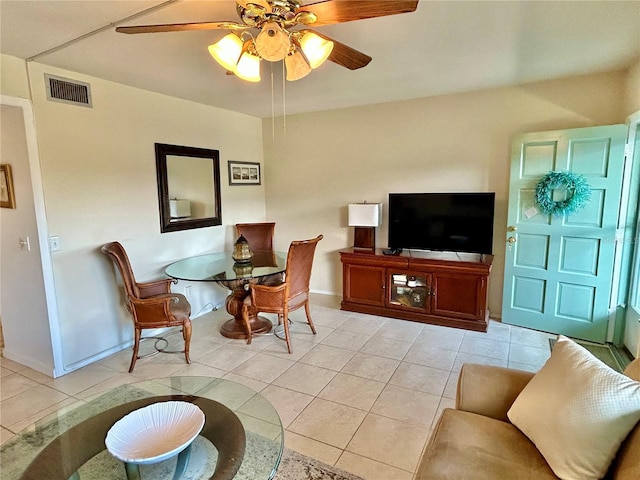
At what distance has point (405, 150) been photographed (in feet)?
13.7

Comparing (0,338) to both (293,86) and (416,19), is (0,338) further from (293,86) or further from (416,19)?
(416,19)

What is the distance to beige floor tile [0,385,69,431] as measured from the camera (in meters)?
2.34

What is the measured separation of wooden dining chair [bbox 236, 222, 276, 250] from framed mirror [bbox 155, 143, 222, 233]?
33 cm

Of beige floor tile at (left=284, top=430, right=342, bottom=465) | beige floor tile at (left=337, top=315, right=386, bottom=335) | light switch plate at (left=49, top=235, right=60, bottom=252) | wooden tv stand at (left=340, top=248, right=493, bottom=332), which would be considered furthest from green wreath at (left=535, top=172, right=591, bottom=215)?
light switch plate at (left=49, top=235, right=60, bottom=252)

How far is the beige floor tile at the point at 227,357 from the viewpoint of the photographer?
118 inches

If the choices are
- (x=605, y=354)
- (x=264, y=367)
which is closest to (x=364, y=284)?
(x=264, y=367)

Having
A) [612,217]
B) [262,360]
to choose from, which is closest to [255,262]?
[262,360]

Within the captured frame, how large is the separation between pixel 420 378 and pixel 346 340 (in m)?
0.88

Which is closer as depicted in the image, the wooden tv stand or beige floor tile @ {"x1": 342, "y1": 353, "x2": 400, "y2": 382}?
beige floor tile @ {"x1": 342, "y1": 353, "x2": 400, "y2": 382}

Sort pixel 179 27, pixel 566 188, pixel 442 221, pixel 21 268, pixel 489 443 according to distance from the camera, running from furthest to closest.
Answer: pixel 442 221 → pixel 566 188 → pixel 21 268 → pixel 179 27 → pixel 489 443

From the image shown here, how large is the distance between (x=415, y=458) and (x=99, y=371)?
2.56 m

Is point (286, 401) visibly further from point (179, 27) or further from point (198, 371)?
point (179, 27)

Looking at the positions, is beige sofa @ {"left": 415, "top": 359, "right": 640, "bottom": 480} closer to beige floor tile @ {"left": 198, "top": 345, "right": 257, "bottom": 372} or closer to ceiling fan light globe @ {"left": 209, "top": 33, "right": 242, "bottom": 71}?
beige floor tile @ {"left": 198, "top": 345, "right": 257, "bottom": 372}

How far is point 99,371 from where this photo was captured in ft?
9.67
